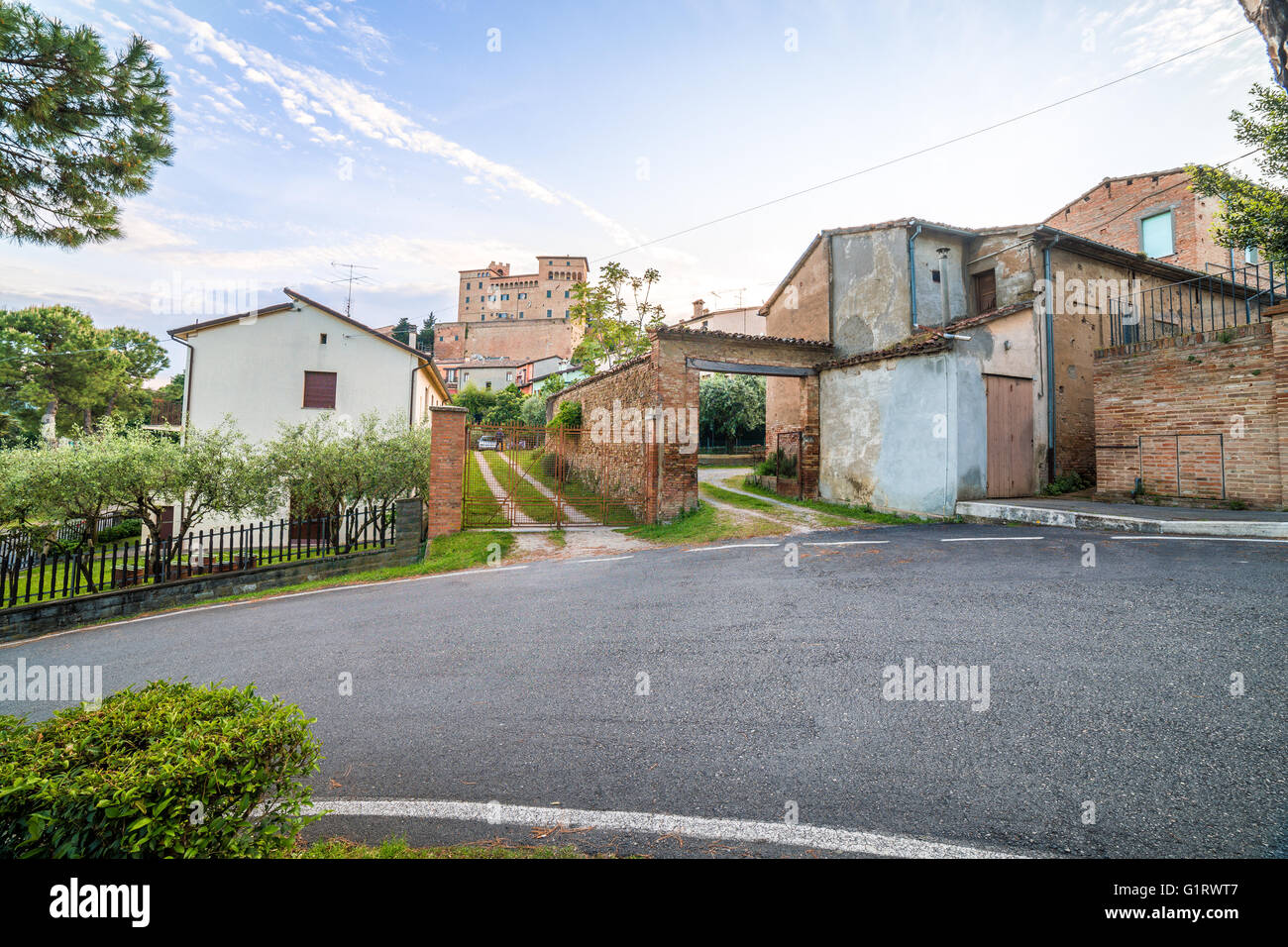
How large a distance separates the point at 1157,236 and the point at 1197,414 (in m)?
17.3

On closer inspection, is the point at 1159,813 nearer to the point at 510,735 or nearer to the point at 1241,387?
the point at 510,735

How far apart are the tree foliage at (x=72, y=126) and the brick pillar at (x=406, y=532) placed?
21.3 feet

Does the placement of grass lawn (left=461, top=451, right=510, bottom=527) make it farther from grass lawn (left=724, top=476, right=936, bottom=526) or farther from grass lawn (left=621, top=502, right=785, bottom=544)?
grass lawn (left=724, top=476, right=936, bottom=526)

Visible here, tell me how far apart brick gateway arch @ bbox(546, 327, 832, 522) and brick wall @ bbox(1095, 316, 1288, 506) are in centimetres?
664

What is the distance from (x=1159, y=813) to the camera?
2611mm

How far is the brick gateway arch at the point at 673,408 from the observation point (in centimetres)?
1361

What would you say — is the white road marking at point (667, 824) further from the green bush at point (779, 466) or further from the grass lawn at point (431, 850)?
the green bush at point (779, 466)

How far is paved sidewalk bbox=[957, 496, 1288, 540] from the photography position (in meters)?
8.64

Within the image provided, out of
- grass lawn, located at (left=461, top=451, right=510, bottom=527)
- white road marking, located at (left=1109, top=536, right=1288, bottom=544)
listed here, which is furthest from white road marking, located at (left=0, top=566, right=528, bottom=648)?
white road marking, located at (left=1109, top=536, right=1288, bottom=544)

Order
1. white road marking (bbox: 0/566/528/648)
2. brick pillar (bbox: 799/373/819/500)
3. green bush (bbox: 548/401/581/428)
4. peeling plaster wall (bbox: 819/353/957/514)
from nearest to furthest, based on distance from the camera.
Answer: white road marking (bbox: 0/566/528/648)
peeling plaster wall (bbox: 819/353/957/514)
brick pillar (bbox: 799/373/819/500)
green bush (bbox: 548/401/581/428)

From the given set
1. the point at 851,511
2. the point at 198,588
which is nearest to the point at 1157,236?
the point at 851,511

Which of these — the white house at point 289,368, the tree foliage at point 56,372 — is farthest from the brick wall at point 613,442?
the tree foliage at point 56,372

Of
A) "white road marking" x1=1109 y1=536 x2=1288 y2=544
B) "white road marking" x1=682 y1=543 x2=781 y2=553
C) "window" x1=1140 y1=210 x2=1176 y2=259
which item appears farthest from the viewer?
"window" x1=1140 y1=210 x2=1176 y2=259
